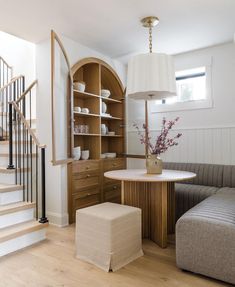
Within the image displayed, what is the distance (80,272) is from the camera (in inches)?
80.1

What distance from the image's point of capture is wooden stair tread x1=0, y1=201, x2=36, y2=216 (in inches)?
103

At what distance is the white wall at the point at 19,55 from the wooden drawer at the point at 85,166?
1.82 metres

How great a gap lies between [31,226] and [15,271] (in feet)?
2.01

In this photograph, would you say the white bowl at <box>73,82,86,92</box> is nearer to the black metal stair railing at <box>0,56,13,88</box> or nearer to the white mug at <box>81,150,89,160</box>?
the white mug at <box>81,150,89,160</box>

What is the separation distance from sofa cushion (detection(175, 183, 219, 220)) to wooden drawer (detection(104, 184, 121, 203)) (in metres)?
1.20

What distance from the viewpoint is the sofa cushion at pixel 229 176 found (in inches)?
132

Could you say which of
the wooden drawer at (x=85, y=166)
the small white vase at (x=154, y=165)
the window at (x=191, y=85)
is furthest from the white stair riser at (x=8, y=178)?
the window at (x=191, y=85)

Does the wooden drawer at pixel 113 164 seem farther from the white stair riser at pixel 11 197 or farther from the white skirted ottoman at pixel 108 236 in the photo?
the white skirted ottoman at pixel 108 236

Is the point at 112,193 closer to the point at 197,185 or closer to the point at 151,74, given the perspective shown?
the point at 197,185

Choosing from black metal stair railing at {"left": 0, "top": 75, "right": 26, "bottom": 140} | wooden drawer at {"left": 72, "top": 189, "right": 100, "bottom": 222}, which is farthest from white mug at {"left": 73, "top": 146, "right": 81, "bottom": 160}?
black metal stair railing at {"left": 0, "top": 75, "right": 26, "bottom": 140}

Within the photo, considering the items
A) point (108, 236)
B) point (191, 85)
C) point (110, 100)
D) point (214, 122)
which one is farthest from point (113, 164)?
point (108, 236)

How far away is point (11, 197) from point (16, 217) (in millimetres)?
280

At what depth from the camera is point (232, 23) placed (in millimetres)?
3016

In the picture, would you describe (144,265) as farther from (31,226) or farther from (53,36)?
(53,36)
